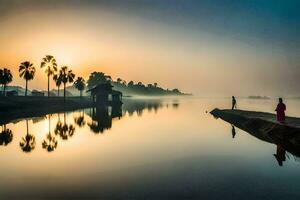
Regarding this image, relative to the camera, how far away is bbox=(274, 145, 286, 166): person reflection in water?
21.5 meters

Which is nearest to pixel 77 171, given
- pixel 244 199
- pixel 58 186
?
pixel 58 186

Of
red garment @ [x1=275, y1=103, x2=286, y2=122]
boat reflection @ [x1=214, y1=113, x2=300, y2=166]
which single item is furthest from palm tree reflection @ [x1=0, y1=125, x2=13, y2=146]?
red garment @ [x1=275, y1=103, x2=286, y2=122]

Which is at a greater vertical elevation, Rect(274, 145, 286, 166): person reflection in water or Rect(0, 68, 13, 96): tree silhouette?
Rect(0, 68, 13, 96): tree silhouette

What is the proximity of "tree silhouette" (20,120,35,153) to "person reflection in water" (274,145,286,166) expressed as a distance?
59.8 feet

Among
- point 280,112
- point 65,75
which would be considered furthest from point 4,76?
point 280,112

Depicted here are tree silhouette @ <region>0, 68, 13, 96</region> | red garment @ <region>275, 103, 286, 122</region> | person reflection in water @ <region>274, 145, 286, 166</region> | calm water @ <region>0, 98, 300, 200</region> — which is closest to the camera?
calm water @ <region>0, 98, 300, 200</region>

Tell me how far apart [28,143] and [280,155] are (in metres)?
21.0

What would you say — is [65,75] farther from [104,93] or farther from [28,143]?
[28,143]

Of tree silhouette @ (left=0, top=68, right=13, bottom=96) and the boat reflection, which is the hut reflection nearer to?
the boat reflection

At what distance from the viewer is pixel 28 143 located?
2944 cm

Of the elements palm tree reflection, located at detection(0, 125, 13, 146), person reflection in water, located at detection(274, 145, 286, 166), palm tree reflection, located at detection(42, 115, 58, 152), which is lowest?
palm tree reflection, located at detection(42, 115, 58, 152)

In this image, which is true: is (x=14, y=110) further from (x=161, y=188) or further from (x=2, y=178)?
(x=161, y=188)

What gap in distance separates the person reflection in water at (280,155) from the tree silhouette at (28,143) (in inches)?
717

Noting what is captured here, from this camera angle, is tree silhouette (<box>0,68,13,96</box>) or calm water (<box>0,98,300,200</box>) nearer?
calm water (<box>0,98,300,200</box>)
